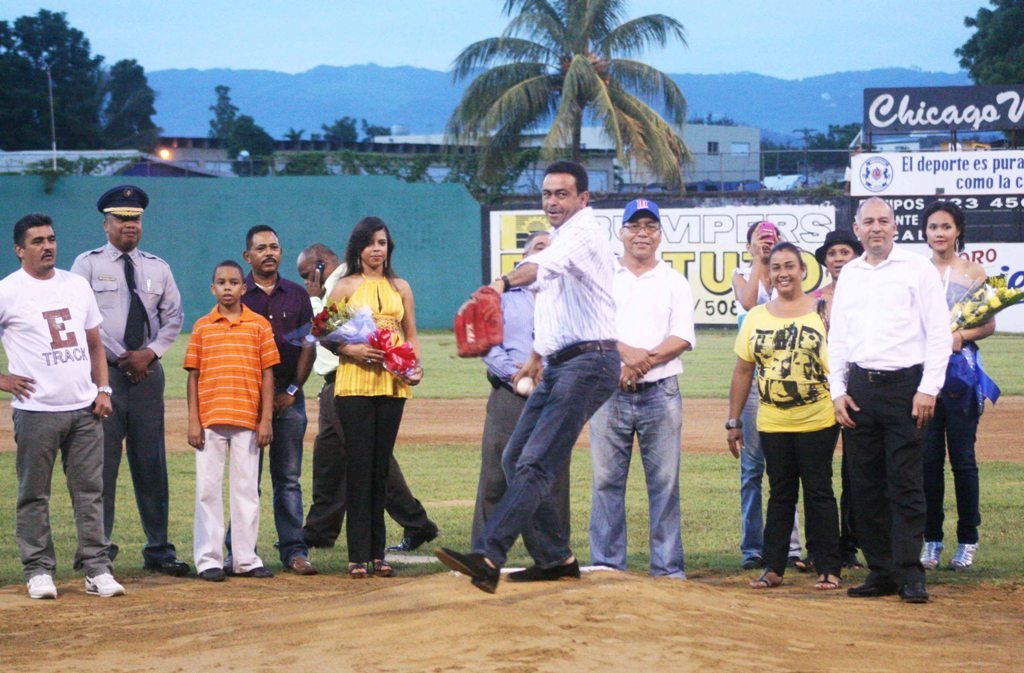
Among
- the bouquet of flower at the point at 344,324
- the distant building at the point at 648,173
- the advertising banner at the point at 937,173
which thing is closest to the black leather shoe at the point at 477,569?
the bouquet of flower at the point at 344,324

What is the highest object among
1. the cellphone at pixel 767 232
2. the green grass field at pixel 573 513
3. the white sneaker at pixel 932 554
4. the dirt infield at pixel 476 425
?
the cellphone at pixel 767 232

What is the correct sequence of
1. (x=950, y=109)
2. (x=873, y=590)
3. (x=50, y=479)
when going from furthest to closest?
(x=950, y=109), (x=50, y=479), (x=873, y=590)

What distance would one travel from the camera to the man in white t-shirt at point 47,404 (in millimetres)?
7211

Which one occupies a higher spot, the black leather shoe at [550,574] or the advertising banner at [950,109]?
the advertising banner at [950,109]

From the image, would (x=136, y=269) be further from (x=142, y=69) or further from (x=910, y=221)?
(x=142, y=69)

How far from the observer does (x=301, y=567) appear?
8.06 metres

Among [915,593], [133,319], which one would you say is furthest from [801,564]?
[133,319]

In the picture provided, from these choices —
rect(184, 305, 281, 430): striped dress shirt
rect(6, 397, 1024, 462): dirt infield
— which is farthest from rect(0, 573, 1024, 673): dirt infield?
rect(6, 397, 1024, 462): dirt infield

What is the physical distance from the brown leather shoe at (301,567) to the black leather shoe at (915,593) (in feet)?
11.2

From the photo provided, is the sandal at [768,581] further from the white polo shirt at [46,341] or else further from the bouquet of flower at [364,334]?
the white polo shirt at [46,341]

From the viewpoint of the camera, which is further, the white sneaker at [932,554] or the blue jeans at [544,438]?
the white sneaker at [932,554]

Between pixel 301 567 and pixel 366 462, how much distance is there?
830 mm

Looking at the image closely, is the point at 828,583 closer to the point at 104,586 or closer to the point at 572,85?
the point at 104,586

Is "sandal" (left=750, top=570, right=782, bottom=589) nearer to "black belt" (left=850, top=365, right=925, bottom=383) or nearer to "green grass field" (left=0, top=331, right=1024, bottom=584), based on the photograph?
"green grass field" (left=0, top=331, right=1024, bottom=584)
